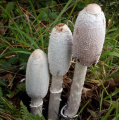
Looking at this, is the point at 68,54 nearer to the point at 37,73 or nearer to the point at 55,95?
the point at 37,73

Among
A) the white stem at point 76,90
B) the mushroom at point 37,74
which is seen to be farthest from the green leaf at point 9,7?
the white stem at point 76,90

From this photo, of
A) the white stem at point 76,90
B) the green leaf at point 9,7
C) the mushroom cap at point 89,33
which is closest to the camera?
the mushroom cap at point 89,33

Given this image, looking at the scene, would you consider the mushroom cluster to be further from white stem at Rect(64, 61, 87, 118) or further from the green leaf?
the green leaf

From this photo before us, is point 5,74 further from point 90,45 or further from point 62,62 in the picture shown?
point 90,45

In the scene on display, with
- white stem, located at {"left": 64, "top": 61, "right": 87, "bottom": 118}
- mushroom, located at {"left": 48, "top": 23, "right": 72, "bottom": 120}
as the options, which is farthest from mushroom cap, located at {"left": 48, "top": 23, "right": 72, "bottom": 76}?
white stem, located at {"left": 64, "top": 61, "right": 87, "bottom": 118}

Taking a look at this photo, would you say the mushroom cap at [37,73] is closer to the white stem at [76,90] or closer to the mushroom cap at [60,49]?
the mushroom cap at [60,49]

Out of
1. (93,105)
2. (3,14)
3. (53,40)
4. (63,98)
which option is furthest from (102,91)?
(3,14)
